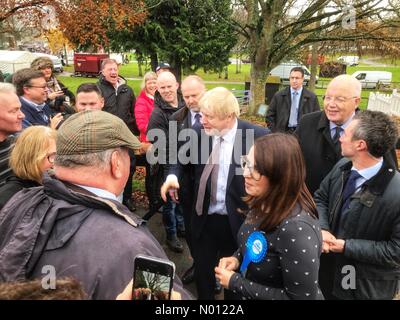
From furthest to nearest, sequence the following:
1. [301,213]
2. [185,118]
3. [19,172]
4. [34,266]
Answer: [185,118] < [19,172] < [301,213] < [34,266]

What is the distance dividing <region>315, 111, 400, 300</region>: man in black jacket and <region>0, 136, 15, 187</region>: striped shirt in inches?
94.7

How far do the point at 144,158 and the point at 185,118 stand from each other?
153 centimetres

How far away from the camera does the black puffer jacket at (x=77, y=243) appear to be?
129 centimetres

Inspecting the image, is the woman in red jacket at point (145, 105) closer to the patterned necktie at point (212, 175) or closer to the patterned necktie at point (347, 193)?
the patterned necktie at point (212, 175)

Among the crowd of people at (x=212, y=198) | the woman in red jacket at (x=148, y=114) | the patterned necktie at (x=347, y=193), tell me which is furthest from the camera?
the woman in red jacket at (x=148, y=114)

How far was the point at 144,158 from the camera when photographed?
5176mm

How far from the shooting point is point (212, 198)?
2938 mm

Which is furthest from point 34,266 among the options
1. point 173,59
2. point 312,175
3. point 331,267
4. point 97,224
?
point 173,59

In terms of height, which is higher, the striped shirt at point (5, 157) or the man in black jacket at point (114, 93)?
the man in black jacket at point (114, 93)

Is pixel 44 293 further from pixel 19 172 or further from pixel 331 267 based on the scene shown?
pixel 331 267

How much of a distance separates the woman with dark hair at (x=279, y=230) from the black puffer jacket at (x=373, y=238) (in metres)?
0.58

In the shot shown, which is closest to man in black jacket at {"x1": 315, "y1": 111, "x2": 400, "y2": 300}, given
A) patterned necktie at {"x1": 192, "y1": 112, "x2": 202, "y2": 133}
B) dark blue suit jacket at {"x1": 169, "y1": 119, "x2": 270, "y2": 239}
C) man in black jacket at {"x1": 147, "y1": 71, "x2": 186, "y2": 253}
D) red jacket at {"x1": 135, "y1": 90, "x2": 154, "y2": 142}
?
dark blue suit jacket at {"x1": 169, "y1": 119, "x2": 270, "y2": 239}

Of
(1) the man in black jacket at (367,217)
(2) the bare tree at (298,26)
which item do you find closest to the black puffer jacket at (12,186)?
(1) the man in black jacket at (367,217)

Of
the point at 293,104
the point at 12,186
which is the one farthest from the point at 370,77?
the point at 12,186
